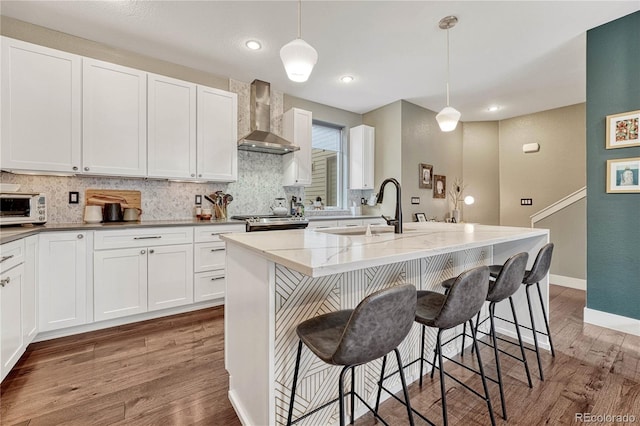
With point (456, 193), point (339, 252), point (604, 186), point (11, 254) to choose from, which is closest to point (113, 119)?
point (11, 254)

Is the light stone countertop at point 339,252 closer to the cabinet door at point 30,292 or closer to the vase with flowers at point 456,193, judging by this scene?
the cabinet door at point 30,292

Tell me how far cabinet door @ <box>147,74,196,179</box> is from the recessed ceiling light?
0.79 metres

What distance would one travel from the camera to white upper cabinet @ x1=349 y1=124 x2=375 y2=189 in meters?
4.80

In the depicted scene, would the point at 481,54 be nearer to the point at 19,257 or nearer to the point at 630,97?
the point at 630,97

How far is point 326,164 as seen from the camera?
4.95 m

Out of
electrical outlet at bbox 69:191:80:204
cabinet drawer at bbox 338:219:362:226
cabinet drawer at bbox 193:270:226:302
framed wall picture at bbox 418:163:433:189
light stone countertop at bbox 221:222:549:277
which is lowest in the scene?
cabinet drawer at bbox 193:270:226:302

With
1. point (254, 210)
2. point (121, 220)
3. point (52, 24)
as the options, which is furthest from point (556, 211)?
point (52, 24)

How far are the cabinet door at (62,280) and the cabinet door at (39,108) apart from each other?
0.69 meters

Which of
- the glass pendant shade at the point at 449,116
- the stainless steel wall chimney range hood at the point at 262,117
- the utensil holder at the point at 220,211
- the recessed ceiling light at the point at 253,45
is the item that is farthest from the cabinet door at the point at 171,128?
the glass pendant shade at the point at 449,116

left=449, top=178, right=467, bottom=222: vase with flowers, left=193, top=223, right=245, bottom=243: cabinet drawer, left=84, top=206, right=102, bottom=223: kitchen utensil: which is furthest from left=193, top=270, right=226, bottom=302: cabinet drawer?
left=449, top=178, right=467, bottom=222: vase with flowers

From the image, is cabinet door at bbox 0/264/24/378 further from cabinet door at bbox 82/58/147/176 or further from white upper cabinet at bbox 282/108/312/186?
white upper cabinet at bbox 282/108/312/186

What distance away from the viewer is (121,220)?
120 inches

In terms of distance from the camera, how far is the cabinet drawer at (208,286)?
9.91 ft

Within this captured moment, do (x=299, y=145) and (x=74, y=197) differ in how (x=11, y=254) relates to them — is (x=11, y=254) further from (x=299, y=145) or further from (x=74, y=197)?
(x=299, y=145)
